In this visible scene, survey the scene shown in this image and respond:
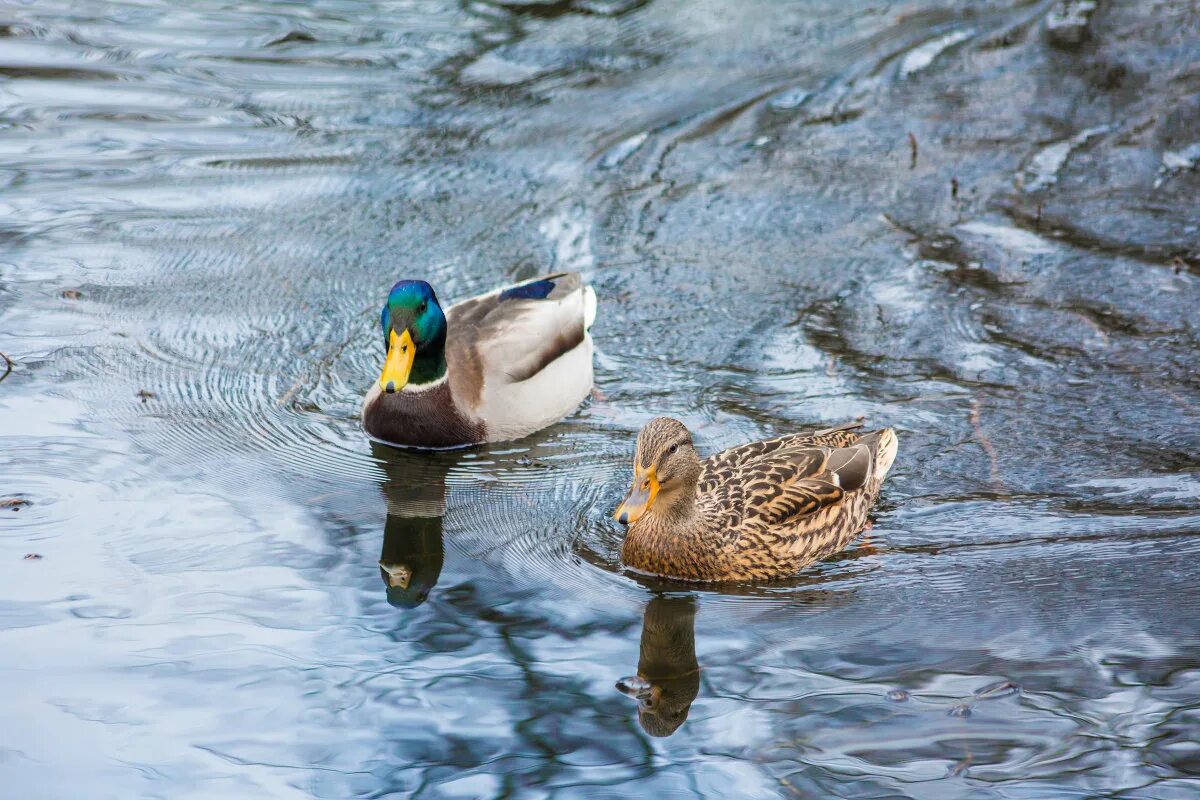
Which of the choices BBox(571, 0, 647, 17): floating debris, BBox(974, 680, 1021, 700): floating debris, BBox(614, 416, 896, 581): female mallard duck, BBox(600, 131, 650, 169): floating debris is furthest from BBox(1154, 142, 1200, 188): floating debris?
BBox(974, 680, 1021, 700): floating debris

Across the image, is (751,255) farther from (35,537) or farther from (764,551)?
(35,537)

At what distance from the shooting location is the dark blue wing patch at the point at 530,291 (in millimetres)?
7719

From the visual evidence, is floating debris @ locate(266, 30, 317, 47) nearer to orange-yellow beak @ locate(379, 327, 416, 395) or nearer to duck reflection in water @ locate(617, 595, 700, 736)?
orange-yellow beak @ locate(379, 327, 416, 395)

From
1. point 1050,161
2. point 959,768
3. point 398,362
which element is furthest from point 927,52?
point 959,768

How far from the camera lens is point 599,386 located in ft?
25.2

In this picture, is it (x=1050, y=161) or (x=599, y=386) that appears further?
(x=1050, y=161)

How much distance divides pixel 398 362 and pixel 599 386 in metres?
1.25

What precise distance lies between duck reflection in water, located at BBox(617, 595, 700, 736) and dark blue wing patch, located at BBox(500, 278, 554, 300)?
2552 millimetres

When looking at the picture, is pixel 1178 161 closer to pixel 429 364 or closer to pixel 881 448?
pixel 881 448

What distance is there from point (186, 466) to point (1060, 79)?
778 centimetres

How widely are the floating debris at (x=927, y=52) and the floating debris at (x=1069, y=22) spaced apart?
70 centimetres

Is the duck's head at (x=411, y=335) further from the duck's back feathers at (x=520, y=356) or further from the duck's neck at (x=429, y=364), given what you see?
the duck's back feathers at (x=520, y=356)

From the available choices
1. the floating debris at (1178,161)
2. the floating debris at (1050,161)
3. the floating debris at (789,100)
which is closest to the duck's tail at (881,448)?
the floating debris at (1050,161)

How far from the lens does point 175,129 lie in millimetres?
10609
